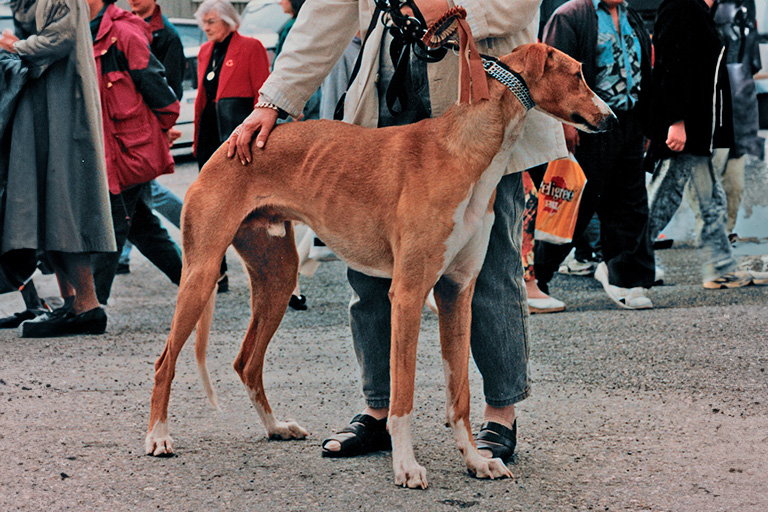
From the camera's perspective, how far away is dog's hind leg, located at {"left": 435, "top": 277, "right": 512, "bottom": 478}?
325 cm

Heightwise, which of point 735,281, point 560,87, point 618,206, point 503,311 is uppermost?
point 560,87

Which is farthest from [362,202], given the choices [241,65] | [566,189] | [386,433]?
[241,65]

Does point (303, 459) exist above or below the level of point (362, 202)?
below

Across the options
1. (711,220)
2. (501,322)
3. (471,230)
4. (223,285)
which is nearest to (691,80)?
(711,220)

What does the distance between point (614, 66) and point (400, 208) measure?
11.9 feet

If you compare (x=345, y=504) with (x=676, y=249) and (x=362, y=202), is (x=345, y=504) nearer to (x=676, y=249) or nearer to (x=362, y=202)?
(x=362, y=202)

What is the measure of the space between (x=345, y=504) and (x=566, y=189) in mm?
3499

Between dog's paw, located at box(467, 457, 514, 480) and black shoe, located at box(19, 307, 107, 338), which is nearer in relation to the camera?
dog's paw, located at box(467, 457, 514, 480)

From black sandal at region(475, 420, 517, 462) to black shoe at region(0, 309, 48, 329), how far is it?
3.80 m

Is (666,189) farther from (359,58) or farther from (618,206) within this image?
(359,58)

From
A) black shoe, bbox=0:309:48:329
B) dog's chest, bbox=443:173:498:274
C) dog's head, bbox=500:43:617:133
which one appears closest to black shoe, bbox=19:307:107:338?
black shoe, bbox=0:309:48:329

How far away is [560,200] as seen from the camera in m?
6.03

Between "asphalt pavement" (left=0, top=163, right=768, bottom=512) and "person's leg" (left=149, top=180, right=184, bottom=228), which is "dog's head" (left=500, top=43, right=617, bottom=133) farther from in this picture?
"person's leg" (left=149, top=180, right=184, bottom=228)

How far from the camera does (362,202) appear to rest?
3.26 m
